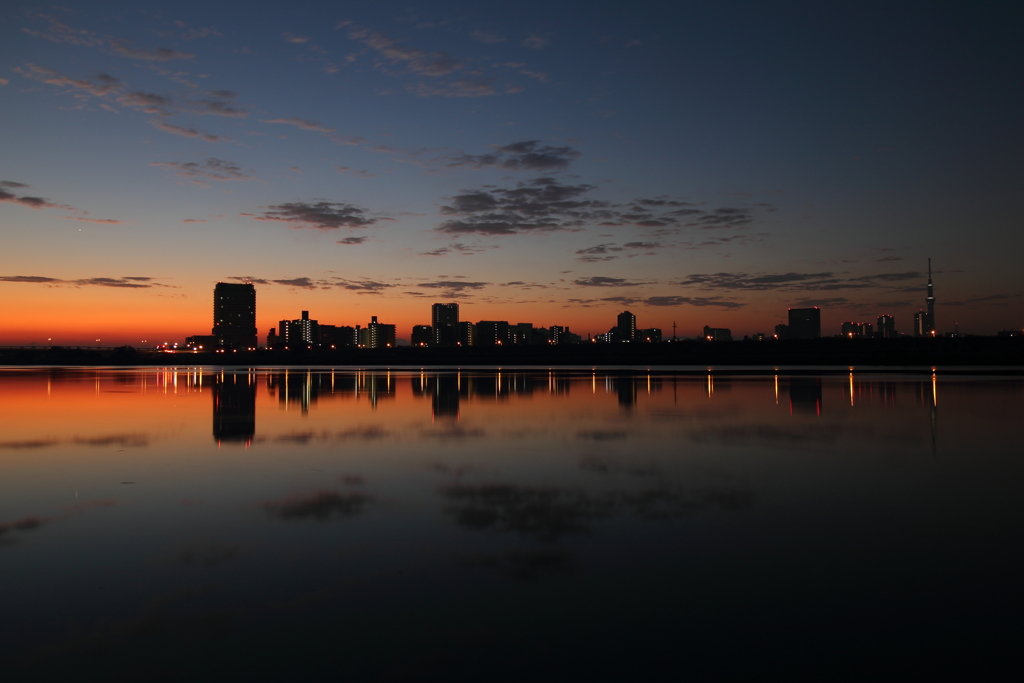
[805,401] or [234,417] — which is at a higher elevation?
[234,417]

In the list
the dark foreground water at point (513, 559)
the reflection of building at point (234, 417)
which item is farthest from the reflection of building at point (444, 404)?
the dark foreground water at point (513, 559)

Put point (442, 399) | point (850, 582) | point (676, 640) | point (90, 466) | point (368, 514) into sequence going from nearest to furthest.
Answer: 1. point (676, 640)
2. point (850, 582)
3. point (368, 514)
4. point (90, 466)
5. point (442, 399)

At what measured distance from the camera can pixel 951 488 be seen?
35.7 ft

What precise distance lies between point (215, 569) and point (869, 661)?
6621 millimetres

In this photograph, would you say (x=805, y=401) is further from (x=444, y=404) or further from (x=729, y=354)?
(x=729, y=354)

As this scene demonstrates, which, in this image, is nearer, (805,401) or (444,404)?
(444,404)

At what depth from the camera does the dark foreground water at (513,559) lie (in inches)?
200

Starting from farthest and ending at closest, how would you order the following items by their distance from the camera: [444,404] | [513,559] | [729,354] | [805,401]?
1. [729,354]
2. [805,401]
3. [444,404]
4. [513,559]

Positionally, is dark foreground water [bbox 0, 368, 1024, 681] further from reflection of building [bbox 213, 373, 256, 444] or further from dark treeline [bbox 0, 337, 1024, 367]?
dark treeline [bbox 0, 337, 1024, 367]

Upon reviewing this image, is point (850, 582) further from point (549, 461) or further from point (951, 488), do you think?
point (549, 461)

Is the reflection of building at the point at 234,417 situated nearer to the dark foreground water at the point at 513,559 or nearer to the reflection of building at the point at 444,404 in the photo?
the dark foreground water at the point at 513,559

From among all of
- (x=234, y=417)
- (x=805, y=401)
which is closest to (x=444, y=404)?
(x=234, y=417)

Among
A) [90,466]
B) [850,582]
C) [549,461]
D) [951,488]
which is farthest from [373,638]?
[90,466]

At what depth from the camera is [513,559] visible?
7297 mm
